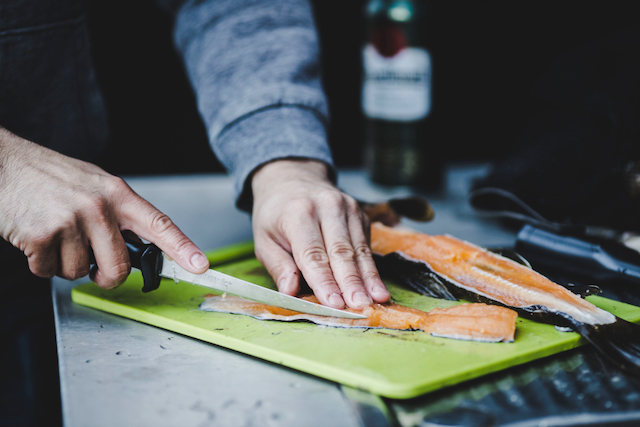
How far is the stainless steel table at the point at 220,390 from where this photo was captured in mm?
801

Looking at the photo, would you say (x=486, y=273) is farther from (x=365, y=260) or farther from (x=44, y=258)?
(x=44, y=258)

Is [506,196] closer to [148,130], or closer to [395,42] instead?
[395,42]

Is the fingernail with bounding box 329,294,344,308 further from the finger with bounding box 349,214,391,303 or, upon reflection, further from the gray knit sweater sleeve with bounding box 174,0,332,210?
the gray knit sweater sleeve with bounding box 174,0,332,210

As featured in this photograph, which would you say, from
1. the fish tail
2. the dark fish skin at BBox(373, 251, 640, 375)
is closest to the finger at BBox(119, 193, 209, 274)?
the dark fish skin at BBox(373, 251, 640, 375)

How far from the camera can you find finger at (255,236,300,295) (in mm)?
1196

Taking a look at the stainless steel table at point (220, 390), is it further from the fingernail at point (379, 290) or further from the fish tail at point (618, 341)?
the fingernail at point (379, 290)

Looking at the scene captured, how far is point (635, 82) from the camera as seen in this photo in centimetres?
167

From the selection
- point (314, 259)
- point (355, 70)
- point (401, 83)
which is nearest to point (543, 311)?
point (314, 259)

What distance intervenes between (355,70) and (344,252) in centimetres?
184

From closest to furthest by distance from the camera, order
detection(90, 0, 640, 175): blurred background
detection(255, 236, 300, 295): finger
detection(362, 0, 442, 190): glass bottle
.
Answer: detection(255, 236, 300, 295): finger
detection(362, 0, 442, 190): glass bottle
detection(90, 0, 640, 175): blurred background

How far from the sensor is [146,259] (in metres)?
1.14

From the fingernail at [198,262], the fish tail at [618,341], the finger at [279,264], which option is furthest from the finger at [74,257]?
the fish tail at [618,341]

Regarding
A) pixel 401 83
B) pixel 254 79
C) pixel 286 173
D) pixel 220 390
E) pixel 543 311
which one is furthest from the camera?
pixel 401 83

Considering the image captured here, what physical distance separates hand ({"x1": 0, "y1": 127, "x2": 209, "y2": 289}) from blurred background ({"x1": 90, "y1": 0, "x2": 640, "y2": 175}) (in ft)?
4.82
